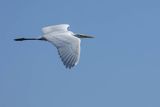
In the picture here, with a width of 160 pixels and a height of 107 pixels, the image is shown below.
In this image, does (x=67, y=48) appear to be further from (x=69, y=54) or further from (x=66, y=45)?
(x=69, y=54)

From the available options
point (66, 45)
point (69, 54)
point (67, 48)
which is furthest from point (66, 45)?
point (69, 54)

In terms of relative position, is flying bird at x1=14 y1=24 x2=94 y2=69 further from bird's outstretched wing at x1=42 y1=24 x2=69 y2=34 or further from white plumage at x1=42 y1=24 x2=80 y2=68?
bird's outstretched wing at x1=42 y1=24 x2=69 y2=34

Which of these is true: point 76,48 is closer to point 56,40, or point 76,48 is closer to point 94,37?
point 56,40

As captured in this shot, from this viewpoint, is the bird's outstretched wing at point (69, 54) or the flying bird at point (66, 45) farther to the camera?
the flying bird at point (66, 45)

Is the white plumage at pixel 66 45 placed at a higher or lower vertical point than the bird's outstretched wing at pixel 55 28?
lower

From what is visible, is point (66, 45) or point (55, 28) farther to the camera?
point (55, 28)

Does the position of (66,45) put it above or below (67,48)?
above

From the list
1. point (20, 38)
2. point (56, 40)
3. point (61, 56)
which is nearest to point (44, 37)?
point (56, 40)

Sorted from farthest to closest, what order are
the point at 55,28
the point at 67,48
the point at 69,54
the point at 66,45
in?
the point at 55,28, the point at 66,45, the point at 67,48, the point at 69,54

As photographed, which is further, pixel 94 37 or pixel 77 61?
pixel 94 37

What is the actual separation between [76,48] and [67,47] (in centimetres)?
34

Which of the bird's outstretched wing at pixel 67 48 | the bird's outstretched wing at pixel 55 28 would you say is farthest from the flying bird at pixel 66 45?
the bird's outstretched wing at pixel 55 28

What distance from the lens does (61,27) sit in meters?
30.8

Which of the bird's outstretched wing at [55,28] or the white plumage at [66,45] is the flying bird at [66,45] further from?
the bird's outstretched wing at [55,28]
